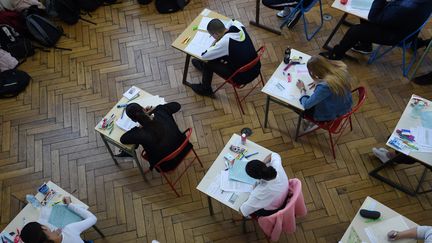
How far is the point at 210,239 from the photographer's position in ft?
11.7

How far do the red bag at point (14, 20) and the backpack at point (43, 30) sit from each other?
14cm

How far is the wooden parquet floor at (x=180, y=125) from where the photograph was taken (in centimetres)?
367

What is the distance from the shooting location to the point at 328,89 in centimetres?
323

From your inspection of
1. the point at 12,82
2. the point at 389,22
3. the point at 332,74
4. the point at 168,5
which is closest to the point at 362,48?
the point at 389,22

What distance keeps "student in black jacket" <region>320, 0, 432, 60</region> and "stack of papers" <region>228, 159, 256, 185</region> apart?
7.87 ft

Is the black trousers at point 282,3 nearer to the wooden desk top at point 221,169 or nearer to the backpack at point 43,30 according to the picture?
the wooden desk top at point 221,169

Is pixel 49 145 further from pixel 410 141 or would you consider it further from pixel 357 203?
pixel 410 141

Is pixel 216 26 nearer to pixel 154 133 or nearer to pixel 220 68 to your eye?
pixel 220 68

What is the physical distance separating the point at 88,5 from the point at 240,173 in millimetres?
3750

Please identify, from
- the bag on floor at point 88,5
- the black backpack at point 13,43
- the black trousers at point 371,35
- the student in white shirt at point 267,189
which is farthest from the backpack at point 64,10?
the student in white shirt at point 267,189

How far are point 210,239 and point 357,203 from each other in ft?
5.03

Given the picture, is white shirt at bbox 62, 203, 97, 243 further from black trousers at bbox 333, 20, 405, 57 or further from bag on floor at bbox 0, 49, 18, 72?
black trousers at bbox 333, 20, 405, 57

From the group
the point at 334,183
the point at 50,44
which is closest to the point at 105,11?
the point at 50,44

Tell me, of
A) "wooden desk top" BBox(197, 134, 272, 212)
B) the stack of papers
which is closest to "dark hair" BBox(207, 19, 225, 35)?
"wooden desk top" BBox(197, 134, 272, 212)
